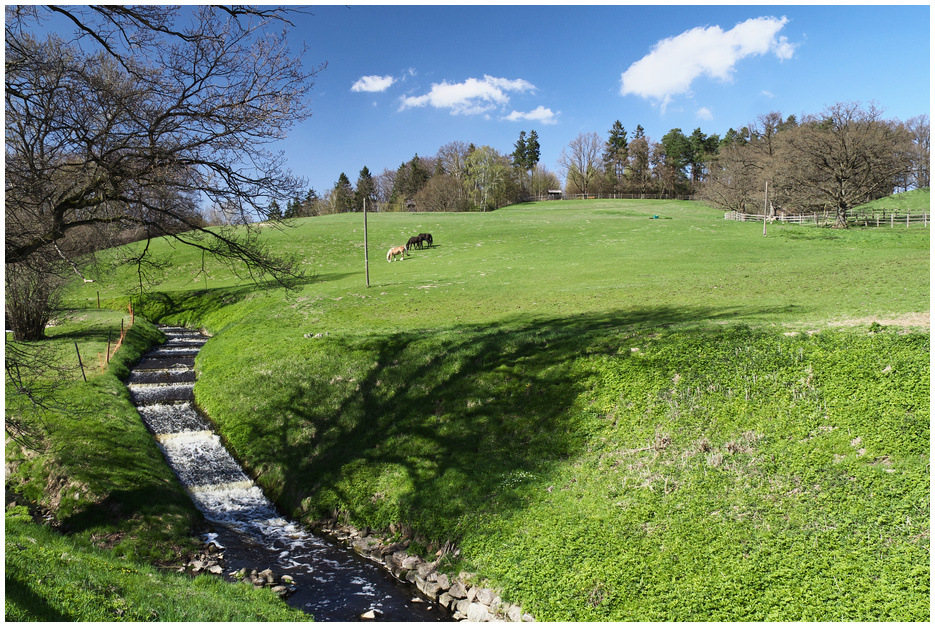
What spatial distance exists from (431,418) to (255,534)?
17.0ft

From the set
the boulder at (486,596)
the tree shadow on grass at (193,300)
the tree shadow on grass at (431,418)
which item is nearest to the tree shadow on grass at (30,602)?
the boulder at (486,596)

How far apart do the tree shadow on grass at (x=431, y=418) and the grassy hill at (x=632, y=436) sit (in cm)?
7

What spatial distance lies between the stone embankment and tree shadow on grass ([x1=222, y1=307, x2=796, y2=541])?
0.52 metres

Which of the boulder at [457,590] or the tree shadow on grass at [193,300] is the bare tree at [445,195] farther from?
the boulder at [457,590]

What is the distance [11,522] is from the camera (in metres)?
10.7

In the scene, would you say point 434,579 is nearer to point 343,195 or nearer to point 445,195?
point 445,195

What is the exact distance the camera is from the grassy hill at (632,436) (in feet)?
27.8

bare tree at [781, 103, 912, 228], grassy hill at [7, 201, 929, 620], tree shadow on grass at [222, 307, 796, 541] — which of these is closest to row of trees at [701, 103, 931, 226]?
bare tree at [781, 103, 912, 228]

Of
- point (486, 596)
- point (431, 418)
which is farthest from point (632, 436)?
point (431, 418)

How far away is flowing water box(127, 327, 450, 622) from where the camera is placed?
9.93 metres

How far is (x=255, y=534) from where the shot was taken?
12.6 metres

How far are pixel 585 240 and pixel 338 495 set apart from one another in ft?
134

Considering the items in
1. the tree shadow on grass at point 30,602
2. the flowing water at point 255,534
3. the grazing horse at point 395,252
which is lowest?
the flowing water at point 255,534

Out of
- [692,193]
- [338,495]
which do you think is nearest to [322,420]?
[338,495]
